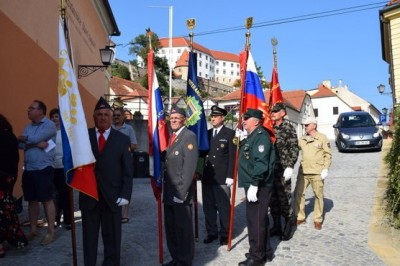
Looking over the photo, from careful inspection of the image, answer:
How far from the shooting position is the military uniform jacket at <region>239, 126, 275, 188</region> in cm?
493

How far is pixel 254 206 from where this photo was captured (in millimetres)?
5086

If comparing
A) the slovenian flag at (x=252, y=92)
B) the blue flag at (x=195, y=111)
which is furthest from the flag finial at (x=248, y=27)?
the blue flag at (x=195, y=111)

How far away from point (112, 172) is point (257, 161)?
67.2 inches

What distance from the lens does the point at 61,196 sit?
261 inches

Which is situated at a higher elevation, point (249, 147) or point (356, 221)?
point (249, 147)

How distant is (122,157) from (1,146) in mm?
1530

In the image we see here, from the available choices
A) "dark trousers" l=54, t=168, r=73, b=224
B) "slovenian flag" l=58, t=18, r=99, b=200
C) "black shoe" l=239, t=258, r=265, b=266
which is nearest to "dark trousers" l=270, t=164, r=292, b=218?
"black shoe" l=239, t=258, r=265, b=266

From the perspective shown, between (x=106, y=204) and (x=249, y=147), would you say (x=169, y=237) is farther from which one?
(x=249, y=147)

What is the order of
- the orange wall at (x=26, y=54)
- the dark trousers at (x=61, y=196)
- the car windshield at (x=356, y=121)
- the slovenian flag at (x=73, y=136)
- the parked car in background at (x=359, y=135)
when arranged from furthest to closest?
1. the car windshield at (x=356, y=121)
2. the parked car in background at (x=359, y=135)
3. the orange wall at (x=26, y=54)
4. the dark trousers at (x=61, y=196)
5. the slovenian flag at (x=73, y=136)

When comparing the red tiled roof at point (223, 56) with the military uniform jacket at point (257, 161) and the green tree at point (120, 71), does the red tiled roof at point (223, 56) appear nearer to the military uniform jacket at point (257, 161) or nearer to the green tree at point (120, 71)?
the green tree at point (120, 71)

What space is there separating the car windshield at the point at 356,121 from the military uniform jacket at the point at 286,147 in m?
12.9

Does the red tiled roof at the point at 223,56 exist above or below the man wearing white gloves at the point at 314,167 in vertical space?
above

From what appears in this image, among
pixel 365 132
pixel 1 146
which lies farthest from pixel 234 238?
pixel 365 132

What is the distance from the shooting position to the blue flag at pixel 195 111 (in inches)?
249
